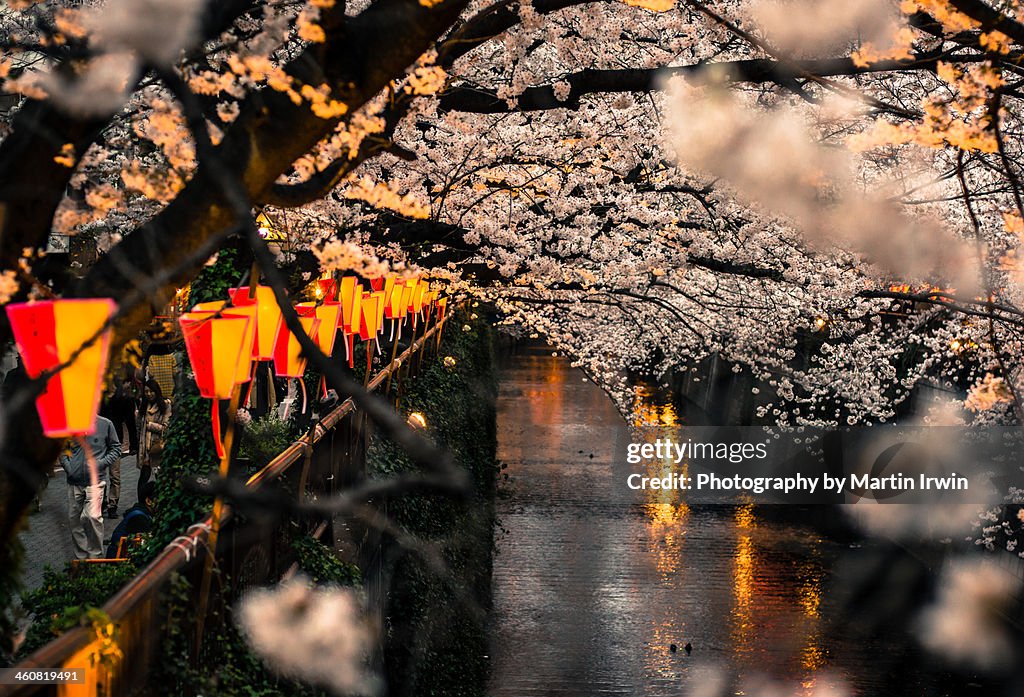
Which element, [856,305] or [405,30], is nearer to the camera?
[405,30]

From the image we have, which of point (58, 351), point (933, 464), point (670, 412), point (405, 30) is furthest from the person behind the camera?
point (670, 412)

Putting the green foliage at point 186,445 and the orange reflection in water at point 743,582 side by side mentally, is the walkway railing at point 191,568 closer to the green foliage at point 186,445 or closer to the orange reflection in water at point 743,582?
the green foliage at point 186,445

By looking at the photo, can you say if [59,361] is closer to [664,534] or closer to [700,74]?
[700,74]

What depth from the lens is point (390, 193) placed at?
227 inches

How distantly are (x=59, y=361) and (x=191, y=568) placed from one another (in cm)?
144

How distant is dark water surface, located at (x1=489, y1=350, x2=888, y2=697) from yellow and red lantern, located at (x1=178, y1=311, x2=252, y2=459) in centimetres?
918

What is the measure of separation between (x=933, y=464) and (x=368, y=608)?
14.3 metres

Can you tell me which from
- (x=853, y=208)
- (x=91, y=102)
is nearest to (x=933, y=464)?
(x=853, y=208)

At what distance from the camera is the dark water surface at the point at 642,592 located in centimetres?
1593

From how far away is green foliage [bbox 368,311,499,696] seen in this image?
38.4 feet

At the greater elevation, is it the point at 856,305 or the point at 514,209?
the point at 514,209

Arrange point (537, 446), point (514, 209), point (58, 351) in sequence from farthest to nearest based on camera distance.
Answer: point (537, 446)
point (514, 209)
point (58, 351)

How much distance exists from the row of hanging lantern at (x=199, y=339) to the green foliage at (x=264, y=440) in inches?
34.6

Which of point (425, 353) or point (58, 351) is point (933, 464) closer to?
point (425, 353)
